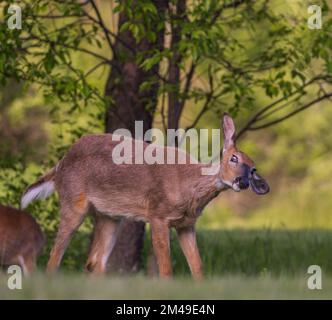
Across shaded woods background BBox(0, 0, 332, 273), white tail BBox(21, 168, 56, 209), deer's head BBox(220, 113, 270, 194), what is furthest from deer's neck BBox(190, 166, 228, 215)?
white tail BBox(21, 168, 56, 209)

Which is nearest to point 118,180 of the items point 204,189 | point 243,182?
point 204,189

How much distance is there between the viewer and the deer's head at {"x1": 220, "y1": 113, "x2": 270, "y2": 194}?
9.84 meters

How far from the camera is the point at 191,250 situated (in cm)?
Answer: 1053

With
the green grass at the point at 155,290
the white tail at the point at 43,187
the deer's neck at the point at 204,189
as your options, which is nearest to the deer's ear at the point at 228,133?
the deer's neck at the point at 204,189

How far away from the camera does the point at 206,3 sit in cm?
1135

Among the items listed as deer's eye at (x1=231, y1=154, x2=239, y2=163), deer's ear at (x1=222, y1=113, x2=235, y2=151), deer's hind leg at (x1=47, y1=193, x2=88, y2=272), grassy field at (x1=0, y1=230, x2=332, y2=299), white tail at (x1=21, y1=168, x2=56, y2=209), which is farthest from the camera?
white tail at (x1=21, y1=168, x2=56, y2=209)

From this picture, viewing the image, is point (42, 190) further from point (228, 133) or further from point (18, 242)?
Answer: point (228, 133)

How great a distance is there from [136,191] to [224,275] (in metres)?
1.16

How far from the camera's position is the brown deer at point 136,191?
10188 mm

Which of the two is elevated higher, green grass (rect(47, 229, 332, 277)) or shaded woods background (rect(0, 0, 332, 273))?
shaded woods background (rect(0, 0, 332, 273))

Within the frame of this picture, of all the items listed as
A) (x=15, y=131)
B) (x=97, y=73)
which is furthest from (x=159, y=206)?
(x=97, y=73)

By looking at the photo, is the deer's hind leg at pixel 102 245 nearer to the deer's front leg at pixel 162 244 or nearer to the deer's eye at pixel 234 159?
the deer's front leg at pixel 162 244

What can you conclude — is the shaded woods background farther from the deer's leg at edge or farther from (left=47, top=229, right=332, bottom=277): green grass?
the deer's leg at edge

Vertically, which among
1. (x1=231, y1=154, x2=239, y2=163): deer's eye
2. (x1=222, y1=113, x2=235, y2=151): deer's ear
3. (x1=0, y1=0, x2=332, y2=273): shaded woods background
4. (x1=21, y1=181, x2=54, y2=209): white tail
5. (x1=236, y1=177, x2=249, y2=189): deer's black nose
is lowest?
(x1=236, y1=177, x2=249, y2=189): deer's black nose
